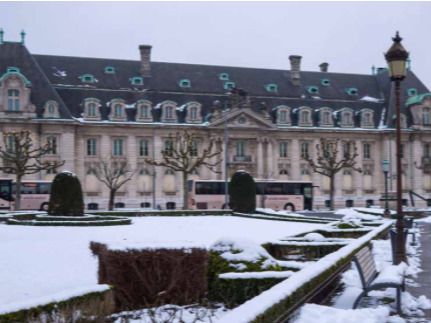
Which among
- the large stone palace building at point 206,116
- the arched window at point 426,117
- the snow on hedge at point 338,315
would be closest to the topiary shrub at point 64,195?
the snow on hedge at point 338,315

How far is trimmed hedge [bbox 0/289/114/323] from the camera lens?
6.74m

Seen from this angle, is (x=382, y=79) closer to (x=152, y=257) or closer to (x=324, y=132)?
(x=324, y=132)

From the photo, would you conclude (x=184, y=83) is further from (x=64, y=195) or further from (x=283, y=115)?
(x=64, y=195)

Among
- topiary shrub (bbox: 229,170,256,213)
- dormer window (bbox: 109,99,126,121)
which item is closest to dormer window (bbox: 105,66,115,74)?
dormer window (bbox: 109,99,126,121)

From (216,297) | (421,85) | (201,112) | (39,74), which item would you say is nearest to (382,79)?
(421,85)

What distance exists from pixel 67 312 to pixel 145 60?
5764cm

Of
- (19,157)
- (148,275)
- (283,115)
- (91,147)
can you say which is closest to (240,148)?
(283,115)

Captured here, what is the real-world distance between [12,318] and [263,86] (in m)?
60.9

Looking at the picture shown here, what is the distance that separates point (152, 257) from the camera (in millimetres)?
9469

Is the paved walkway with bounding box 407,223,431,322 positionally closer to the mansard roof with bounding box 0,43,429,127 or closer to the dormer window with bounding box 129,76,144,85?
the mansard roof with bounding box 0,43,429,127

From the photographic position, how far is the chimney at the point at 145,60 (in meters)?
63.2

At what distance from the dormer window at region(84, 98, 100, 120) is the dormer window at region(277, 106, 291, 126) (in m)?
17.2

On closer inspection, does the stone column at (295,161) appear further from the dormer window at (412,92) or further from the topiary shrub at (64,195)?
the topiary shrub at (64,195)

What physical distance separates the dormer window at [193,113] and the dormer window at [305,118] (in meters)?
9.94
